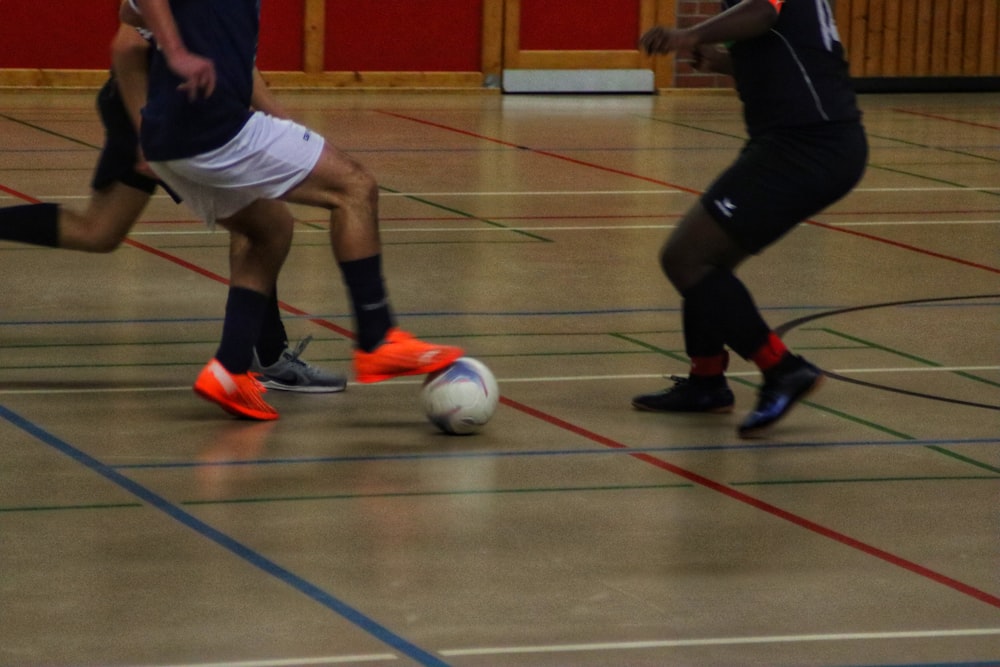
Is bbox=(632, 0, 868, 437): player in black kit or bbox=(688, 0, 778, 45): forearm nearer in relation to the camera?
bbox=(688, 0, 778, 45): forearm

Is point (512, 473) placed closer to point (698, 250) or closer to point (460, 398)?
point (460, 398)

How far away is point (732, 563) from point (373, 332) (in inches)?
58.0

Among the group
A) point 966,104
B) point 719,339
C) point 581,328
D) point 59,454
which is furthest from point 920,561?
point 966,104

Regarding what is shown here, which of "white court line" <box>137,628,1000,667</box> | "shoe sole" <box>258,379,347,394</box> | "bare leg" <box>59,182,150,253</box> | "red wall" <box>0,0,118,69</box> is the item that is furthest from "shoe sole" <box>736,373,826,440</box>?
"red wall" <box>0,0,118,69</box>

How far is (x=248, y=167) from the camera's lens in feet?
16.9

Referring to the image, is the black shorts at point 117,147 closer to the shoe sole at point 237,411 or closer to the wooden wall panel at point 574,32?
the shoe sole at point 237,411

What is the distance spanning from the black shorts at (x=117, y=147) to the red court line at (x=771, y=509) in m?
1.39

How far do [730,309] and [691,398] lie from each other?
0.43 m

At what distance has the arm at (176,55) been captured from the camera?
493cm

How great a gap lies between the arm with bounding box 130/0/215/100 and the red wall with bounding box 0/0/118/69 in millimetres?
9770

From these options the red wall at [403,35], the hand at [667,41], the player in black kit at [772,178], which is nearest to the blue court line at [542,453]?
the player in black kit at [772,178]

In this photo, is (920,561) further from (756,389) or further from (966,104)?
(966,104)

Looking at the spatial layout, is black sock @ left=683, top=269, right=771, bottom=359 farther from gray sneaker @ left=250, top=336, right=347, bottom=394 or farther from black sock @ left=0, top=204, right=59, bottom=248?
black sock @ left=0, top=204, right=59, bottom=248

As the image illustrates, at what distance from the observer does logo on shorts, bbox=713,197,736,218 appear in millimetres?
5219
